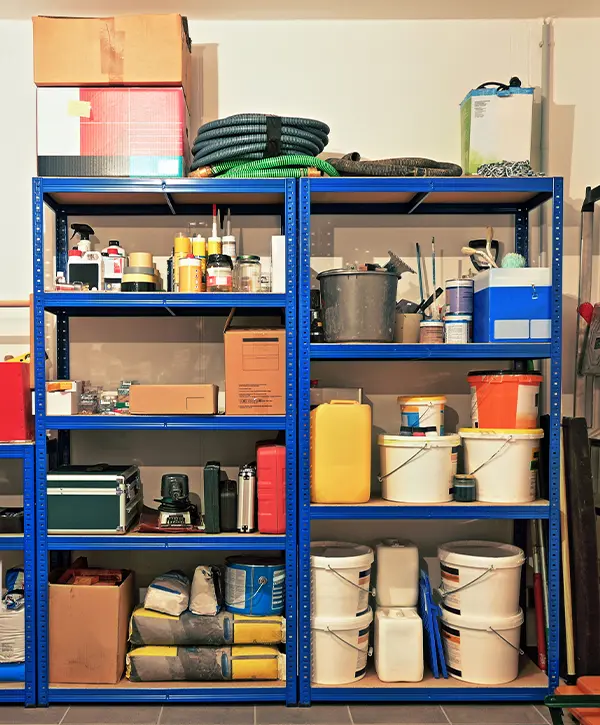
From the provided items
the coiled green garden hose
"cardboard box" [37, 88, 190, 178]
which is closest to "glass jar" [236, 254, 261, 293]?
the coiled green garden hose

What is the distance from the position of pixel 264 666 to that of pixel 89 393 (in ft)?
4.81

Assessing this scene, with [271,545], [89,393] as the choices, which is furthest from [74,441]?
[271,545]

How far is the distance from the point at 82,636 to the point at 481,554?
1890 mm

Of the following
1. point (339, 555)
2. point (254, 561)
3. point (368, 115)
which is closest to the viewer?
point (254, 561)

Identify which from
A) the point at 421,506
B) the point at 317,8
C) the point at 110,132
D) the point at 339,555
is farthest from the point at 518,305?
the point at 110,132

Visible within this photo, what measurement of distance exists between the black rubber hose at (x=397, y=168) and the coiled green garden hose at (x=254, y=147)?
7 centimetres

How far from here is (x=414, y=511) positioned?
3238 millimetres

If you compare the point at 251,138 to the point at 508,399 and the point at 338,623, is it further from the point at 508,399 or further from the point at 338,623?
the point at 338,623

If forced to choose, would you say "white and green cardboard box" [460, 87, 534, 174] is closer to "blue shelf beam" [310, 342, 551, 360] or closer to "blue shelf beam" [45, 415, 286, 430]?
"blue shelf beam" [310, 342, 551, 360]

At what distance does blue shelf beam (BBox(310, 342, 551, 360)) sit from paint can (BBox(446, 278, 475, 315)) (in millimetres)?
193

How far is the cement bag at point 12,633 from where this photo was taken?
3.26 m

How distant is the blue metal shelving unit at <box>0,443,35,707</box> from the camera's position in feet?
10.6

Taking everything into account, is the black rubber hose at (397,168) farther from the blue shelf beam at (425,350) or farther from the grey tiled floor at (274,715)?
the grey tiled floor at (274,715)

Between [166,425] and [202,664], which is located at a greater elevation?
[166,425]
